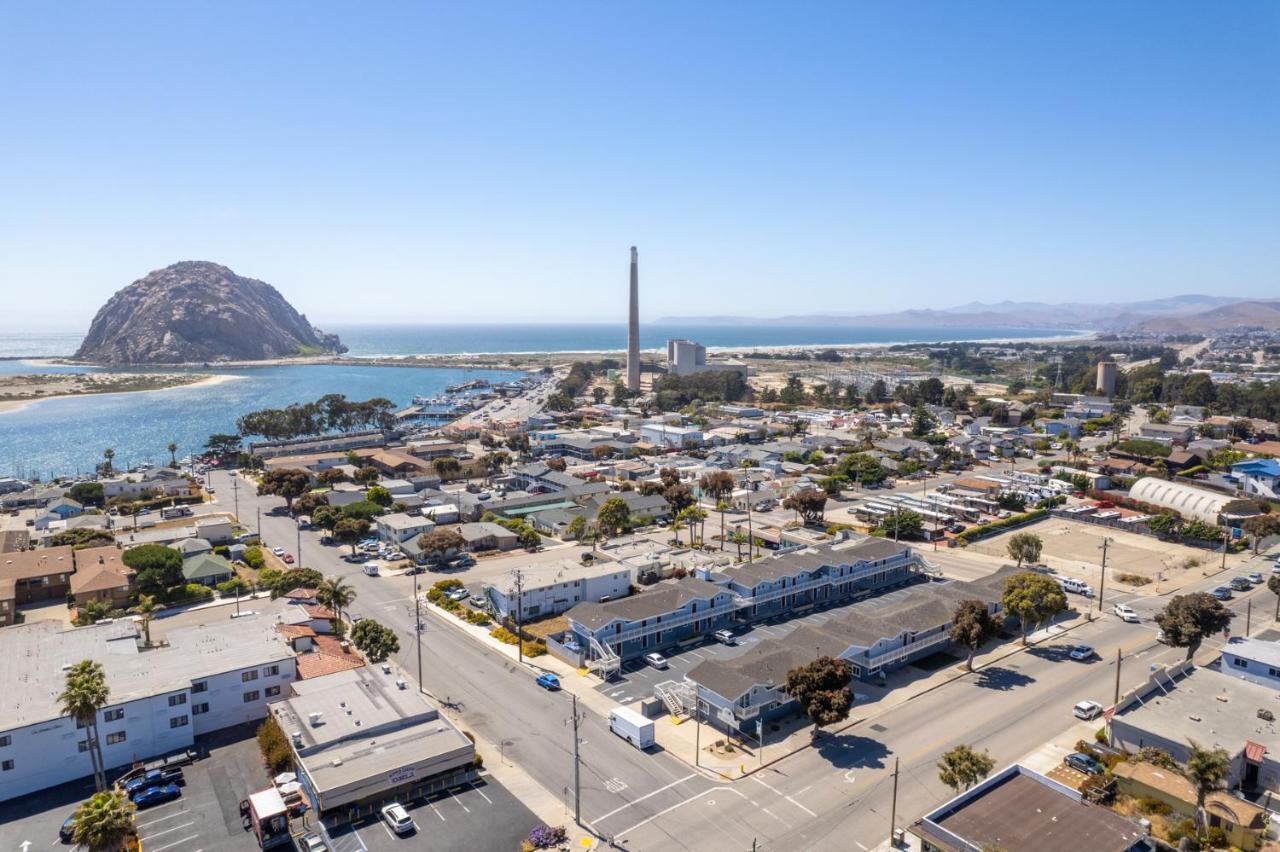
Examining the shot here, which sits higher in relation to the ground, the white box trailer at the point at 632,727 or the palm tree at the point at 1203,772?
the palm tree at the point at 1203,772

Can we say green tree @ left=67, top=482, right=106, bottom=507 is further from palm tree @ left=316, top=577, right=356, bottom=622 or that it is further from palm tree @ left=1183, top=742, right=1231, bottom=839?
palm tree @ left=1183, top=742, right=1231, bottom=839

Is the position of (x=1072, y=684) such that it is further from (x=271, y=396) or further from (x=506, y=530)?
(x=271, y=396)

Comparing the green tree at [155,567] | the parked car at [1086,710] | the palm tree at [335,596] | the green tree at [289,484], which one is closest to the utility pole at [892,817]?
the parked car at [1086,710]

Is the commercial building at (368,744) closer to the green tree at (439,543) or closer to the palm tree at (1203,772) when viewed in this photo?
the green tree at (439,543)

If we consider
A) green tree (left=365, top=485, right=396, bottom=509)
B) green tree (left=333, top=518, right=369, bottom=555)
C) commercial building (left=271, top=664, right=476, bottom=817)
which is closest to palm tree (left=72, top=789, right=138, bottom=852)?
commercial building (left=271, top=664, right=476, bottom=817)

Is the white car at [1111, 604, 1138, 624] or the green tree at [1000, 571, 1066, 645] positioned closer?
the green tree at [1000, 571, 1066, 645]
